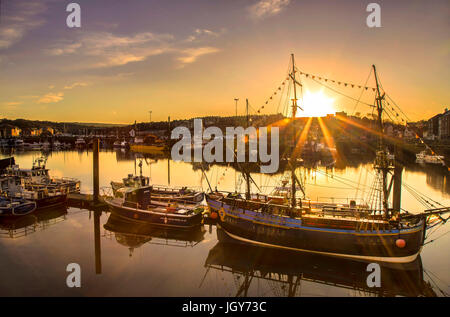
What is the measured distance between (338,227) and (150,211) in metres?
12.7

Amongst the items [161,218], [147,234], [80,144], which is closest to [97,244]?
[147,234]

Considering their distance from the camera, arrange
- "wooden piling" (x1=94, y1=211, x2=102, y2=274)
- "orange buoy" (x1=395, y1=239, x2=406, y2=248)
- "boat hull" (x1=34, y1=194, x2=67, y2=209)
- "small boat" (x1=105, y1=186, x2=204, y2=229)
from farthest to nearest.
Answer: "boat hull" (x1=34, y1=194, x2=67, y2=209), "small boat" (x1=105, y1=186, x2=204, y2=229), "wooden piling" (x1=94, y1=211, x2=102, y2=274), "orange buoy" (x1=395, y1=239, x2=406, y2=248)

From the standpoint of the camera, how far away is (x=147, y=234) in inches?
790

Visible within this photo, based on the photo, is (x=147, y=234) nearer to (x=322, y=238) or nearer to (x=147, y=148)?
(x=322, y=238)

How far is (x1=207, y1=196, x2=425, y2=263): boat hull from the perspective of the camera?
607 inches

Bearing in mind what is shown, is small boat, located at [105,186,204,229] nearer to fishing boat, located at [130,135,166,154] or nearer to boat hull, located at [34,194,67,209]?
boat hull, located at [34,194,67,209]

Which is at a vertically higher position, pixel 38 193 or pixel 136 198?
pixel 136 198

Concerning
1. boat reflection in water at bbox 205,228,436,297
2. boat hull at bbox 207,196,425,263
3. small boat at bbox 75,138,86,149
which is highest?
small boat at bbox 75,138,86,149

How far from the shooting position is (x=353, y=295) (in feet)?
42.7

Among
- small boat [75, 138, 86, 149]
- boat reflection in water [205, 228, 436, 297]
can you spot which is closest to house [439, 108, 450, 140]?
boat reflection in water [205, 228, 436, 297]

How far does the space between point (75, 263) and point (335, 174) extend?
42688 millimetres

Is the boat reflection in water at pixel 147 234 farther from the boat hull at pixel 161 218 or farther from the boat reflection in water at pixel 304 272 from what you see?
the boat reflection in water at pixel 304 272

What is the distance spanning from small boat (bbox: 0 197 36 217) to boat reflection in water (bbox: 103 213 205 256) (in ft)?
22.3

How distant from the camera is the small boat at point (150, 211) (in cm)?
2027
